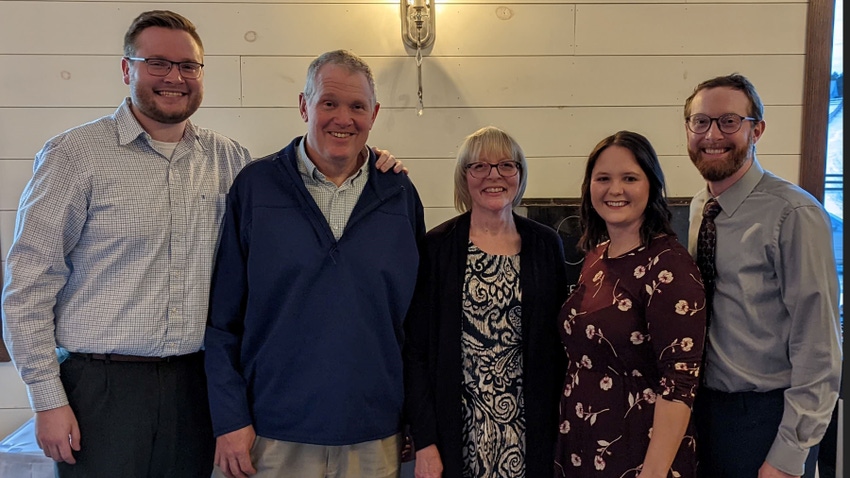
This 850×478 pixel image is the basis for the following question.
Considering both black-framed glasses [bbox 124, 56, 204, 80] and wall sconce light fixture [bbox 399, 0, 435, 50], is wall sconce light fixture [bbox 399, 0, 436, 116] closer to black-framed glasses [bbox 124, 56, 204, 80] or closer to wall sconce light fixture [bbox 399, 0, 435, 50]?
wall sconce light fixture [bbox 399, 0, 435, 50]

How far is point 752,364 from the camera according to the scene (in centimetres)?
131

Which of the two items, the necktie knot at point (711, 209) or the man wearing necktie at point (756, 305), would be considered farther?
the necktie knot at point (711, 209)

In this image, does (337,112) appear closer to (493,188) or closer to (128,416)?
(493,188)

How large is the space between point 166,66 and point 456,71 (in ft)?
3.74

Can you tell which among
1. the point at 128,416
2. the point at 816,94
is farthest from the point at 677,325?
the point at 816,94

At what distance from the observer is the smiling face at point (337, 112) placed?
4.50ft

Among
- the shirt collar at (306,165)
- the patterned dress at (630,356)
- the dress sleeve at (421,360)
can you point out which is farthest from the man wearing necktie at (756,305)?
the shirt collar at (306,165)

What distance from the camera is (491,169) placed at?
1.51 m

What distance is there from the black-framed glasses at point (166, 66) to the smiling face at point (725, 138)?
48.6 inches

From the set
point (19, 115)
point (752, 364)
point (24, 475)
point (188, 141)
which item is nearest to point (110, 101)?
point (19, 115)

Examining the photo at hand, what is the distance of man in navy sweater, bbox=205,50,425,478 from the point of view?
4.39 feet

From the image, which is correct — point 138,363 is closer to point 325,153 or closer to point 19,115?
point 325,153

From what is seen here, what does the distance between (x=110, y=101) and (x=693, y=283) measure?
2122 mm

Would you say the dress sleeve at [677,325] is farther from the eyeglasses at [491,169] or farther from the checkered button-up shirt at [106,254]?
the checkered button-up shirt at [106,254]
